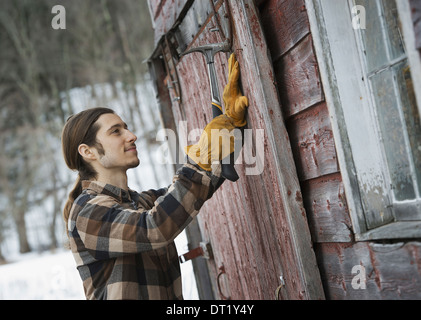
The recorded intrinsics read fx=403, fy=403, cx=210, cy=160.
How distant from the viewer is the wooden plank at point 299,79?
163cm

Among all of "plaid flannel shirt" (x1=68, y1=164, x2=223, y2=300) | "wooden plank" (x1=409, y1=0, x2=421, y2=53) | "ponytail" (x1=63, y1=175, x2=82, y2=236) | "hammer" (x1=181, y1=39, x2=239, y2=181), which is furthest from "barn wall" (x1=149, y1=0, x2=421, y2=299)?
"ponytail" (x1=63, y1=175, x2=82, y2=236)

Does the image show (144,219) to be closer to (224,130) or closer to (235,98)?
(224,130)

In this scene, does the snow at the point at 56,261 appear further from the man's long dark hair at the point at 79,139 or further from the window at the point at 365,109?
the window at the point at 365,109

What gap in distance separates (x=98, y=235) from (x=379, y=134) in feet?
4.12

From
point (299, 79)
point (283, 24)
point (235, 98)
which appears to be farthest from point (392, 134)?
point (235, 98)

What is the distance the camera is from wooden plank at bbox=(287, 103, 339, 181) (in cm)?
164

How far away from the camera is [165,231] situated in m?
1.73

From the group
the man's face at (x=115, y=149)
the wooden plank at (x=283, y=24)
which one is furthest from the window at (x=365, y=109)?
the man's face at (x=115, y=149)

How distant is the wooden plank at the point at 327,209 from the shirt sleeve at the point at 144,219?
44cm

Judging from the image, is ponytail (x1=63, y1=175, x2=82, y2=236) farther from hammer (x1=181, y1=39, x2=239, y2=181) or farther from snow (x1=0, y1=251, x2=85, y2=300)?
snow (x1=0, y1=251, x2=85, y2=300)

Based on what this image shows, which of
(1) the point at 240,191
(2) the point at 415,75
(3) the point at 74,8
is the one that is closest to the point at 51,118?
(3) the point at 74,8

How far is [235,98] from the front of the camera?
6.72ft

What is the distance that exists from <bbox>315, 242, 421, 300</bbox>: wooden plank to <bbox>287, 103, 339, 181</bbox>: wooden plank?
13.0 inches

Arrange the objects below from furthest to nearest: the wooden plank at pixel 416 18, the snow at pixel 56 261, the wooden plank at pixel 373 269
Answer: the snow at pixel 56 261 < the wooden plank at pixel 373 269 < the wooden plank at pixel 416 18
